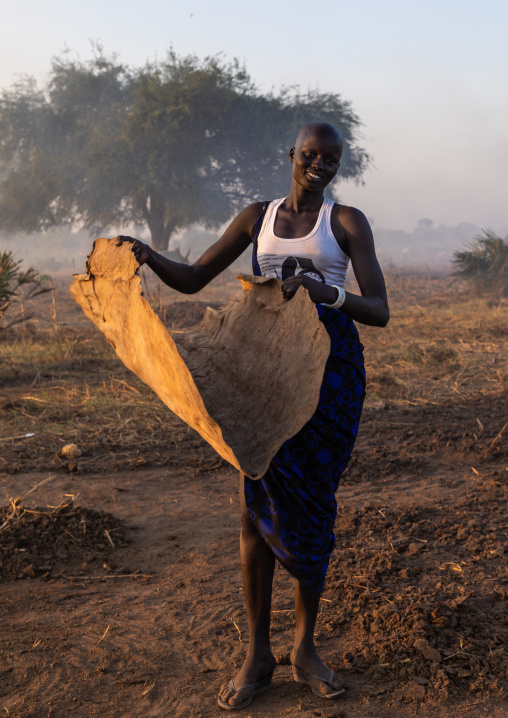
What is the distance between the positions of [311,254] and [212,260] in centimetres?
42

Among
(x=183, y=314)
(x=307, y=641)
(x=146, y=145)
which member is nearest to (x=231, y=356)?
(x=307, y=641)

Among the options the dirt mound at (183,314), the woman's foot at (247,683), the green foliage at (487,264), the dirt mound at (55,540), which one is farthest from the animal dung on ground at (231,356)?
the green foliage at (487,264)

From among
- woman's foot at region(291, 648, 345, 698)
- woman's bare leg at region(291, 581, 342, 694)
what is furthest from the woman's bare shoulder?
woman's foot at region(291, 648, 345, 698)

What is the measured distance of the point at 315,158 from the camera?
1.82 metres

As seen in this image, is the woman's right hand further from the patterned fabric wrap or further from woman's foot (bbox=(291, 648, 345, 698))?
woman's foot (bbox=(291, 648, 345, 698))

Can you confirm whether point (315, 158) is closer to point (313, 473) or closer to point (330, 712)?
point (313, 473)

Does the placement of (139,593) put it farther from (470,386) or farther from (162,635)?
(470,386)

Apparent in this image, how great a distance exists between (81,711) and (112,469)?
242cm

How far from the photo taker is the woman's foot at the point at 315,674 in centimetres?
185

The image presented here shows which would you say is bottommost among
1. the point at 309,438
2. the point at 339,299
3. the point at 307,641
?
the point at 307,641

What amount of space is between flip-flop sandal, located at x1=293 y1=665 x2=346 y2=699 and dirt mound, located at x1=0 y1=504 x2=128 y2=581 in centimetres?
118

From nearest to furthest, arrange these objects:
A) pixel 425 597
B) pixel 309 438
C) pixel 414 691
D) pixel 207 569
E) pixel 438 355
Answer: pixel 309 438 < pixel 414 691 < pixel 425 597 < pixel 207 569 < pixel 438 355

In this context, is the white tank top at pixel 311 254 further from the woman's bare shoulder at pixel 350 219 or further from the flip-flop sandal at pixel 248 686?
the flip-flop sandal at pixel 248 686

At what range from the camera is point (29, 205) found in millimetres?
22812
